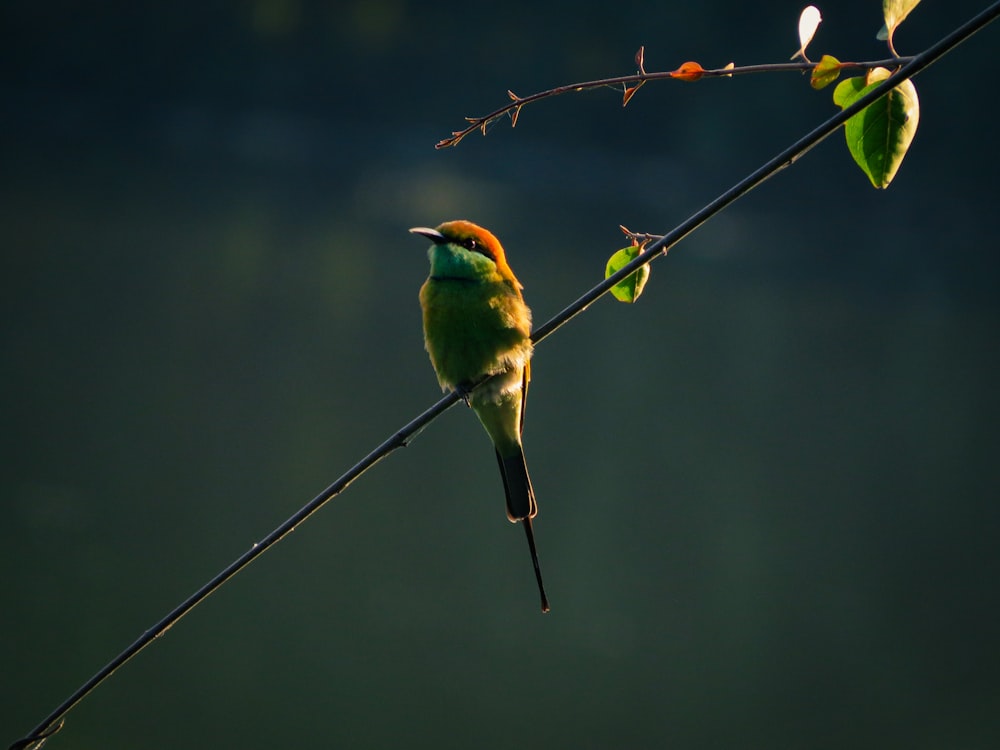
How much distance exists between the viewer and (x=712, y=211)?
673 millimetres

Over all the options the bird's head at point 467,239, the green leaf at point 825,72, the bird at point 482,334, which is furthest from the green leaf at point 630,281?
the bird's head at point 467,239

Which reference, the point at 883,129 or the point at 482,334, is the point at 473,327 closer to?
the point at 482,334

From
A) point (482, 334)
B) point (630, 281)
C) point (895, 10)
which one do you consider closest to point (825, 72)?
point (895, 10)

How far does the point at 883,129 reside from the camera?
74cm

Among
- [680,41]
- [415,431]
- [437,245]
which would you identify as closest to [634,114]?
[680,41]

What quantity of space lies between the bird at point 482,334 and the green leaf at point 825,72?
878 mm

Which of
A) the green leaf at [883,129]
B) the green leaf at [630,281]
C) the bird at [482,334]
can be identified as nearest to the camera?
the green leaf at [883,129]

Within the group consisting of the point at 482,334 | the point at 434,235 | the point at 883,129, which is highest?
the point at 434,235

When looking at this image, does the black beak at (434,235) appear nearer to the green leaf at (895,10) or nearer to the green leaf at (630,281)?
the green leaf at (630,281)

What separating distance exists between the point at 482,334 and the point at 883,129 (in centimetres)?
96

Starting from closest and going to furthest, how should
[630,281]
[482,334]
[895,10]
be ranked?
[895,10] → [630,281] → [482,334]

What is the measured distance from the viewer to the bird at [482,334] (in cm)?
163

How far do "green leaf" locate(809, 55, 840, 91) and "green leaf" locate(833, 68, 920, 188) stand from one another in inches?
1.0

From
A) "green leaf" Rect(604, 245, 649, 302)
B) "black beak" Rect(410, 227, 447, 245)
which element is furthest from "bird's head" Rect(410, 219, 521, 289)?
"green leaf" Rect(604, 245, 649, 302)
